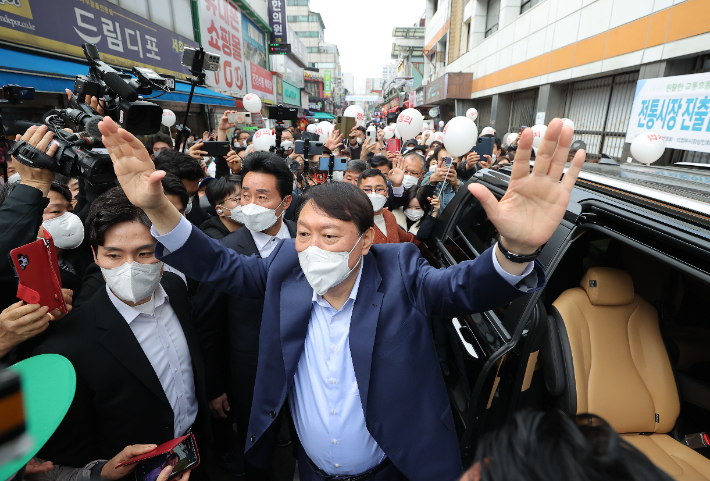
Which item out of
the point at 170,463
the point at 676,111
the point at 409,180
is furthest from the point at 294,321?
the point at 676,111

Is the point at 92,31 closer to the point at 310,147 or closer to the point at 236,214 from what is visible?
the point at 310,147

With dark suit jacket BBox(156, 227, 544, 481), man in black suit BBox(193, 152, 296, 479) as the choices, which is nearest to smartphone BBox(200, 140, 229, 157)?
man in black suit BBox(193, 152, 296, 479)

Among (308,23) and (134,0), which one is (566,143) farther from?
(308,23)

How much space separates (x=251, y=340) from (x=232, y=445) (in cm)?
99

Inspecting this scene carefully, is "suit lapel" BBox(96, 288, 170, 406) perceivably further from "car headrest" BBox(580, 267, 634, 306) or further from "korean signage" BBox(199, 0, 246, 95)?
"korean signage" BBox(199, 0, 246, 95)

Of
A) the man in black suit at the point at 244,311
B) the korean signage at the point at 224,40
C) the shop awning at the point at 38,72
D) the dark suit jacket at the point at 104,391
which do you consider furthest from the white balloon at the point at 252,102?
the dark suit jacket at the point at 104,391

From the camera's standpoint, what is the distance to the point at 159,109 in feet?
6.39

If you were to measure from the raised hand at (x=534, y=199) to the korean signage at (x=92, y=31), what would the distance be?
7257 millimetres

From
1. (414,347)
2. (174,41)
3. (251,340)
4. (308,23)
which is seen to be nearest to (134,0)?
(174,41)

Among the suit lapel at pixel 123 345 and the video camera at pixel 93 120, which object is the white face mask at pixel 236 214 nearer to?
the video camera at pixel 93 120

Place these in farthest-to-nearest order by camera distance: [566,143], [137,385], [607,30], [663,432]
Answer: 1. [607,30]
2. [663,432]
3. [137,385]
4. [566,143]

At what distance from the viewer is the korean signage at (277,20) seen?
2319 cm

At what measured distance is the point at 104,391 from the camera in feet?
4.70

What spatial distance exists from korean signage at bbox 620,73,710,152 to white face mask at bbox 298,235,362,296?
6561mm
